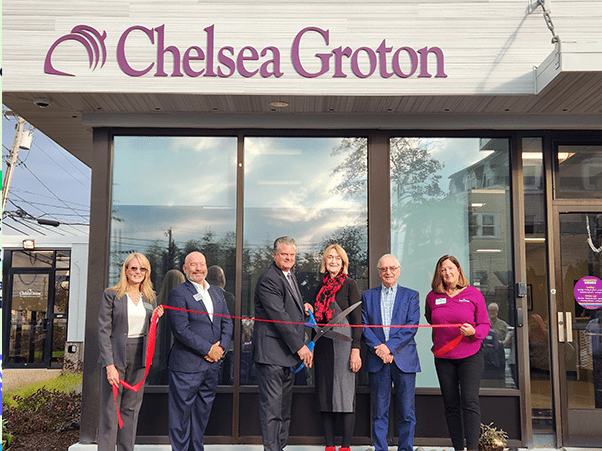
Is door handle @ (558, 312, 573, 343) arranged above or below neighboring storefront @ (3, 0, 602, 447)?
below

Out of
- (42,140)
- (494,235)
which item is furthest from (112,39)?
(42,140)

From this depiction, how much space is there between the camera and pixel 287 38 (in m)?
5.00

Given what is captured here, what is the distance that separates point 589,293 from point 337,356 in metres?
2.69

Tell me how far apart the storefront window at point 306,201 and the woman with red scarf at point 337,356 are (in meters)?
0.69

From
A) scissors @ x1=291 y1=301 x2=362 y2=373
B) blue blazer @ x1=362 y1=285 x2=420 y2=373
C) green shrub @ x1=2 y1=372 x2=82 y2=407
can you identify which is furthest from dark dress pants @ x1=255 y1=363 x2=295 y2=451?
green shrub @ x1=2 y1=372 x2=82 y2=407

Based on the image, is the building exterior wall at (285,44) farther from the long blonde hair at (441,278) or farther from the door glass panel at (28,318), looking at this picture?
the door glass panel at (28,318)

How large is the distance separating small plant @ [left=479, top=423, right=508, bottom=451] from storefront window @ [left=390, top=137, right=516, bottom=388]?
0.70 meters

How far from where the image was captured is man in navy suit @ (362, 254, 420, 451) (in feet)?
15.3

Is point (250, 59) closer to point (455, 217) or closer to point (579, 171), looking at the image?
point (455, 217)

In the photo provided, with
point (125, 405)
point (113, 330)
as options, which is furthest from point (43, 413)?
point (113, 330)

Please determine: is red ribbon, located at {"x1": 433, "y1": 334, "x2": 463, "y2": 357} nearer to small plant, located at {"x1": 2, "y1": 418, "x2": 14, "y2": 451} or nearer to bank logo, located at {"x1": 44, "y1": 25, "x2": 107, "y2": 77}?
bank logo, located at {"x1": 44, "y1": 25, "x2": 107, "y2": 77}

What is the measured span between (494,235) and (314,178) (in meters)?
1.89

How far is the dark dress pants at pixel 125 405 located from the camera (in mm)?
4406

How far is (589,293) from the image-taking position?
5.55 m
